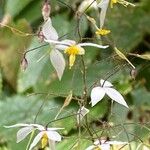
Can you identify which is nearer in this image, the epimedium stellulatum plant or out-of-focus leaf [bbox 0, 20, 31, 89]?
the epimedium stellulatum plant

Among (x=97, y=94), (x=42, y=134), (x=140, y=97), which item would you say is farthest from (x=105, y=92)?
(x=140, y=97)

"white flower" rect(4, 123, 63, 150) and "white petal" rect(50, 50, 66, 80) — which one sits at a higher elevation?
"white petal" rect(50, 50, 66, 80)

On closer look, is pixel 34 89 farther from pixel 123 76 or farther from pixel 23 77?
pixel 123 76

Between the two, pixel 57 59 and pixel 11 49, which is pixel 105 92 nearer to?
pixel 57 59

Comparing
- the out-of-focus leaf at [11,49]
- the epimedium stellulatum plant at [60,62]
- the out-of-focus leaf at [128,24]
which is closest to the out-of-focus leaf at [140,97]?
the out-of-focus leaf at [128,24]

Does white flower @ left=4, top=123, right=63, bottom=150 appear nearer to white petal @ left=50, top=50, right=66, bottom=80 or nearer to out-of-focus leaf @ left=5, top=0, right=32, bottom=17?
white petal @ left=50, top=50, right=66, bottom=80

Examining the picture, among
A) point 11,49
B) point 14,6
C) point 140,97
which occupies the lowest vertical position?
point 140,97

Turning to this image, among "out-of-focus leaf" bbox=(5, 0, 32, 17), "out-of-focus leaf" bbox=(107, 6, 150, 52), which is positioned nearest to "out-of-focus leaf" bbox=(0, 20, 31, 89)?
"out-of-focus leaf" bbox=(5, 0, 32, 17)

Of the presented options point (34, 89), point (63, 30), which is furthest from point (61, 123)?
point (63, 30)
